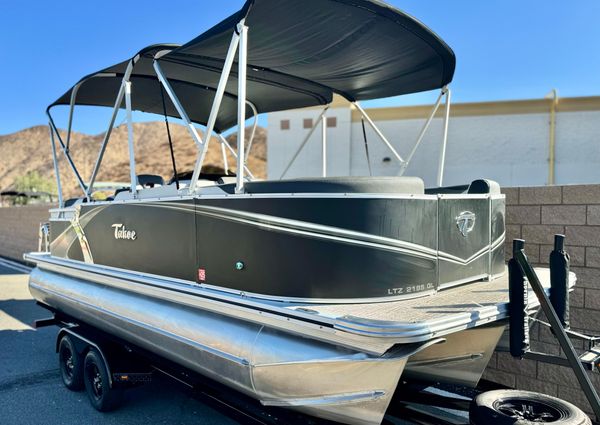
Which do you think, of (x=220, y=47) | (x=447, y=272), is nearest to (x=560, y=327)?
(x=447, y=272)

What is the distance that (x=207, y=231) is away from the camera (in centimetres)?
312

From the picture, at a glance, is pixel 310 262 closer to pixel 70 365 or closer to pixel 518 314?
pixel 518 314

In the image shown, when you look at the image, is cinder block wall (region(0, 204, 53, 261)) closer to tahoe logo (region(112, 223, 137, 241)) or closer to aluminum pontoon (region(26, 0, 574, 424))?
tahoe logo (region(112, 223, 137, 241))

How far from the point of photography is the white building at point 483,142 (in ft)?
42.4

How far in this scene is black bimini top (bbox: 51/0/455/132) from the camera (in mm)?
3195

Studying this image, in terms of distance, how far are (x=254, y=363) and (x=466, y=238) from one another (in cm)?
155

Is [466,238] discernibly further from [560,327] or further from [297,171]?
[297,171]

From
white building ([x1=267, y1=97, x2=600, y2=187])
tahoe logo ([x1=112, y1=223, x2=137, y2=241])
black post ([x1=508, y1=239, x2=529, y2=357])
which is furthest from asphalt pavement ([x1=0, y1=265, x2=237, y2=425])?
white building ([x1=267, y1=97, x2=600, y2=187])

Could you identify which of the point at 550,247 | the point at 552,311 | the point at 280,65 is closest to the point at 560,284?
the point at 552,311

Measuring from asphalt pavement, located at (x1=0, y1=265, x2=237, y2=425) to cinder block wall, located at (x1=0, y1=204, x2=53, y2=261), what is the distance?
7.70m

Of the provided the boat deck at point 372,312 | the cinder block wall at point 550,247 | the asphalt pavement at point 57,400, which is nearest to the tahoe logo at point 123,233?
the boat deck at point 372,312

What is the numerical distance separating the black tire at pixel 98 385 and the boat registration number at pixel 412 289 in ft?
8.01

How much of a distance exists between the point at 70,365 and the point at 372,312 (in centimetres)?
340

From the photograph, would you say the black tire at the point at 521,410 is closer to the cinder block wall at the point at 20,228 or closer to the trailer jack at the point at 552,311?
the trailer jack at the point at 552,311
